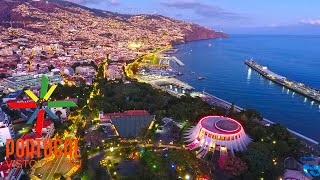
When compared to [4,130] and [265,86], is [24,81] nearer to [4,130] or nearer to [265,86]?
[4,130]

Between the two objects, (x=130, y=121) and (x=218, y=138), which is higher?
(x=218, y=138)

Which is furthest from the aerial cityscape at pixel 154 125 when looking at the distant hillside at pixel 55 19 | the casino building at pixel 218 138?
the distant hillside at pixel 55 19

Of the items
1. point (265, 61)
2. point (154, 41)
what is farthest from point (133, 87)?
point (154, 41)

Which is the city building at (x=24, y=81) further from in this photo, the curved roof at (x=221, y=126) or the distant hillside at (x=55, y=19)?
the distant hillside at (x=55, y=19)

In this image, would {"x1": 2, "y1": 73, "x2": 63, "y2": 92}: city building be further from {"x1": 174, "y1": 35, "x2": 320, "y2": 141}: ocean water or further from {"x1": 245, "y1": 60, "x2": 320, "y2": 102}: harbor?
{"x1": 245, "y1": 60, "x2": 320, "y2": 102}: harbor

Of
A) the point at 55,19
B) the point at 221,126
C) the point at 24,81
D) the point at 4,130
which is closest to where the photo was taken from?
the point at 221,126

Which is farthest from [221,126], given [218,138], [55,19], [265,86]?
[55,19]

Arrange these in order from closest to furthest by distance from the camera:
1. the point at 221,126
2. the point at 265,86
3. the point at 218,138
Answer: the point at 218,138
the point at 221,126
the point at 265,86

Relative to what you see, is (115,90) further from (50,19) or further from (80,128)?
(50,19)
